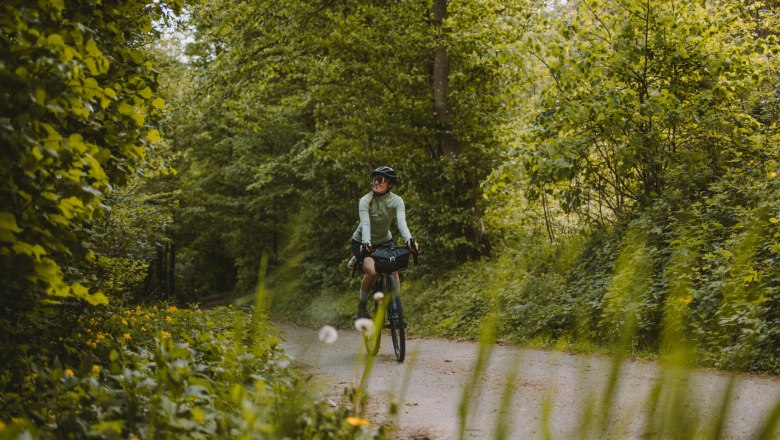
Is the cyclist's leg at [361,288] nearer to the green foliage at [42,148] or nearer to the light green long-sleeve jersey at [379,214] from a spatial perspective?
the light green long-sleeve jersey at [379,214]

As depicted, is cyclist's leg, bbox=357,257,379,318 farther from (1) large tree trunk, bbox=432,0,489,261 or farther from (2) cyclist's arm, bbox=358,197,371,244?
(1) large tree trunk, bbox=432,0,489,261

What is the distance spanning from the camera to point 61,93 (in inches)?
134

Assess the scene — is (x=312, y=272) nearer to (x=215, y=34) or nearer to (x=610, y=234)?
(x=215, y=34)

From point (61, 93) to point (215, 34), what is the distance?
45.6 feet

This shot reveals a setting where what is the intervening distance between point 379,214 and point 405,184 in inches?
310

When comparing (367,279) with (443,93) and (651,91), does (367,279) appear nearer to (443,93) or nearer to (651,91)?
(651,91)

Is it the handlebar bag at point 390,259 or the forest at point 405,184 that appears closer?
the forest at point 405,184

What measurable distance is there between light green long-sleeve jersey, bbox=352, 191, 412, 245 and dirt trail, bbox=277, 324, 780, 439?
1.59 meters

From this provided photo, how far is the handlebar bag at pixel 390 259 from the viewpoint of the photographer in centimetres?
808

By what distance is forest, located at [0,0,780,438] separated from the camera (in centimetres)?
333

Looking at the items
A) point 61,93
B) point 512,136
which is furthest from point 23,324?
point 512,136

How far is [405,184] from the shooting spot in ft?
53.6

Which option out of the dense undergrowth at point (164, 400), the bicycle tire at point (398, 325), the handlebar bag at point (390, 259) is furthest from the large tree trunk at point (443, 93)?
the dense undergrowth at point (164, 400)

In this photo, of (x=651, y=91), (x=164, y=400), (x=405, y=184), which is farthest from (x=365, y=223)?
(x=405, y=184)
